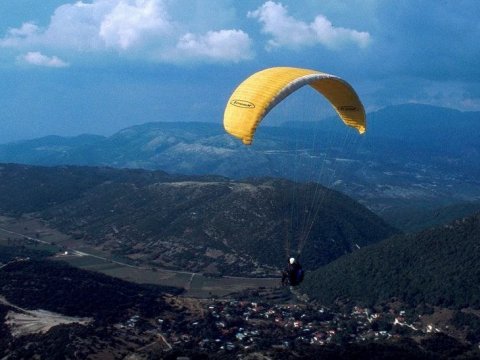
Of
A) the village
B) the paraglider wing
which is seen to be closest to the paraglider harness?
the paraglider wing

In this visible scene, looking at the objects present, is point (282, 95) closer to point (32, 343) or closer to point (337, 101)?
point (337, 101)

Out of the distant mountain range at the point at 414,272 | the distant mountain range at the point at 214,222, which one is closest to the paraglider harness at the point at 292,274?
the distant mountain range at the point at 414,272

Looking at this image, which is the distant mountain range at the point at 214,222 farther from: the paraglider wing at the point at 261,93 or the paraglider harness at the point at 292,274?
the paraglider harness at the point at 292,274

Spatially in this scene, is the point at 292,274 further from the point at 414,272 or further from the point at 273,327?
the point at 414,272

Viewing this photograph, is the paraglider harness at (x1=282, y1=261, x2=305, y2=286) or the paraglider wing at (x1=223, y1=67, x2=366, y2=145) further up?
the paraglider wing at (x1=223, y1=67, x2=366, y2=145)

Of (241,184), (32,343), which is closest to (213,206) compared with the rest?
(241,184)

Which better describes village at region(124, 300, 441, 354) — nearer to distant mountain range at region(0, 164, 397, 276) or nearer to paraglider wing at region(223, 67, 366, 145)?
distant mountain range at region(0, 164, 397, 276)

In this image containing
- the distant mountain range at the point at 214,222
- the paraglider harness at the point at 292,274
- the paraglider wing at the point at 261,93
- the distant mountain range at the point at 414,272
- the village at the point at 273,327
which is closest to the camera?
the paraglider wing at the point at 261,93
